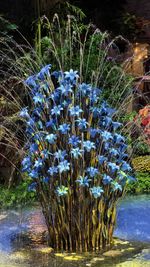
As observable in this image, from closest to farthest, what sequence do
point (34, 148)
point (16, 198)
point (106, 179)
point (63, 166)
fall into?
point (63, 166) → point (106, 179) → point (34, 148) → point (16, 198)

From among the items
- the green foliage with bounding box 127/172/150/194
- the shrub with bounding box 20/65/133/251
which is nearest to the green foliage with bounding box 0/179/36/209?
the green foliage with bounding box 127/172/150/194

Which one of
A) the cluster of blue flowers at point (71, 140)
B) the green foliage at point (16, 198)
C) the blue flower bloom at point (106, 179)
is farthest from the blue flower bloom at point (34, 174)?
the green foliage at point (16, 198)

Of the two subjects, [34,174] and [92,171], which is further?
[34,174]

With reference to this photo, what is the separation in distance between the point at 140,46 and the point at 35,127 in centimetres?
719

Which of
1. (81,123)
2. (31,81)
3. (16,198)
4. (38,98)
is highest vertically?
(31,81)

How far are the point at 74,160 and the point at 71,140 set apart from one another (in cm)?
15

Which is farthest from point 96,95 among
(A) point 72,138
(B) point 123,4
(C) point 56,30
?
(B) point 123,4

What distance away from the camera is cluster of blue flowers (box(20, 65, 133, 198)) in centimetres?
367

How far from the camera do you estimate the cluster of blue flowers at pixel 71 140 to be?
144 inches

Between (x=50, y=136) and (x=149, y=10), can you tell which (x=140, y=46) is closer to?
(x=149, y=10)

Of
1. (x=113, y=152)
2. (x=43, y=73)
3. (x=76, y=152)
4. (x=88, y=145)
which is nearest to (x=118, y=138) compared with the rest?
(x=113, y=152)

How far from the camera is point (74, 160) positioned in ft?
12.1

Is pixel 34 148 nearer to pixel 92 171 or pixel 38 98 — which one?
pixel 38 98

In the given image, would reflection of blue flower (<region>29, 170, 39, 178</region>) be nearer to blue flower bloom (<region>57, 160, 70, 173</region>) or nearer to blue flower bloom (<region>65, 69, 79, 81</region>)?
blue flower bloom (<region>57, 160, 70, 173</region>)
